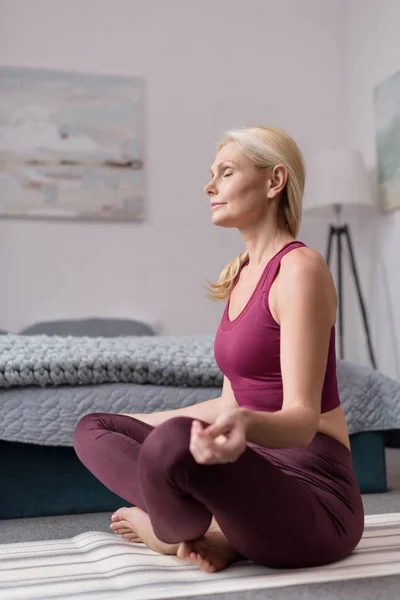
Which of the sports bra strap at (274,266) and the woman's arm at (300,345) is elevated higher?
the sports bra strap at (274,266)

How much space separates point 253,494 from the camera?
1.12 metres

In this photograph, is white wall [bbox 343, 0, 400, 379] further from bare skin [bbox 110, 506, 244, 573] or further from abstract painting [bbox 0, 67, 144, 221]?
bare skin [bbox 110, 506, 244, 573]

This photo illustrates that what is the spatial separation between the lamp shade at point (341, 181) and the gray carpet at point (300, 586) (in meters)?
1.31

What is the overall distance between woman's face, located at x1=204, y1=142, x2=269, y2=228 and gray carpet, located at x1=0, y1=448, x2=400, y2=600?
636 mm

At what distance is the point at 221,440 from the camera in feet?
3.23

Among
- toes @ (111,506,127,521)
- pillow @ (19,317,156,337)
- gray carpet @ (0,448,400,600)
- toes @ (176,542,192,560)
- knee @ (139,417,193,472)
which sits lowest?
gray carpet @ (0,448,400,600)

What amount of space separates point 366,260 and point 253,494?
3363 mm

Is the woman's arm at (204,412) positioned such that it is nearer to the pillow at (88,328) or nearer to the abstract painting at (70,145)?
the pillow at (88,328)

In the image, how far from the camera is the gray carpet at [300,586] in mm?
1131

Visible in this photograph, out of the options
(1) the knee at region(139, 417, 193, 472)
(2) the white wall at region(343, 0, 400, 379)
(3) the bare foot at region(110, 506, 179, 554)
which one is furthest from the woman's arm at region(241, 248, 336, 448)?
(2) the white wall at region(343, 0, 400, 379)

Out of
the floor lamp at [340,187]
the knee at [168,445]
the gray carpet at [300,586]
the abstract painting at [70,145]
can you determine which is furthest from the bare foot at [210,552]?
the abstract painting at [70,145]

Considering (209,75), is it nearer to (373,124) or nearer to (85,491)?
(373,124)

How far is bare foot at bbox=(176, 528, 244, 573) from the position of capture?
1254 millimetres

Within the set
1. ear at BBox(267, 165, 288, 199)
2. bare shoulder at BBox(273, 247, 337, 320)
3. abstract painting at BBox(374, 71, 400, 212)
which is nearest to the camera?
bare shoulder at BBox(273, 247, 337, 320)
